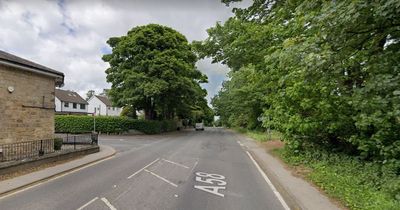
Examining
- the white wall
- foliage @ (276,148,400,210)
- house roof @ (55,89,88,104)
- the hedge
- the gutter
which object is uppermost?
house roof @ (55,89,88,104)

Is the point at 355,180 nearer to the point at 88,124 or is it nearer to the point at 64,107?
the point at 88,124

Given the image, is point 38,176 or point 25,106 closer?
point 38,176

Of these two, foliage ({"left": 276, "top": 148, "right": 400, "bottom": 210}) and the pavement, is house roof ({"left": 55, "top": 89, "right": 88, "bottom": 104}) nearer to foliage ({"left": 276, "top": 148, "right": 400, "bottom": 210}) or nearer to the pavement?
the pavement

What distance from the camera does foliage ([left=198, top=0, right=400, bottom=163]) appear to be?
6.05 meters

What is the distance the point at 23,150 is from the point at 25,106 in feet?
6.29

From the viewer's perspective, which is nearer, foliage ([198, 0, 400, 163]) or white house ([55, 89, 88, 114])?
foliage ([198, 0, 400, 163])

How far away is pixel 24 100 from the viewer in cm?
1412

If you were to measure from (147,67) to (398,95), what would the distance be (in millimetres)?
33445

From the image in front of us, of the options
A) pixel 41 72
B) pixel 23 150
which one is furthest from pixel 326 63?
pixel 41 72

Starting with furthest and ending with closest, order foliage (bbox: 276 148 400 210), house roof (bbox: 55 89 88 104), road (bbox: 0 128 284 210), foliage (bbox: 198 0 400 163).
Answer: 1. house roof (bbox: 55 89 88 104)
2. road (bbox: 0 128 284 210)
3. foliage (bbox: 276 148 400 210)
4. foliage (bbox: 198 0 400 163)

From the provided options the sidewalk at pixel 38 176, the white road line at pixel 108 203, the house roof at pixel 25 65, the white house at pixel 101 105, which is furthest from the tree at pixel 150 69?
the white house at pixel 101 105

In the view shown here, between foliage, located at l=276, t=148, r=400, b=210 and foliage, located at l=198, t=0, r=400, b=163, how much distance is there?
1.91 ft

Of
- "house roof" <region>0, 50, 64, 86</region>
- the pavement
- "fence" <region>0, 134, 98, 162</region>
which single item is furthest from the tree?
the pavement

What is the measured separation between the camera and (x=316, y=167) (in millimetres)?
11875
